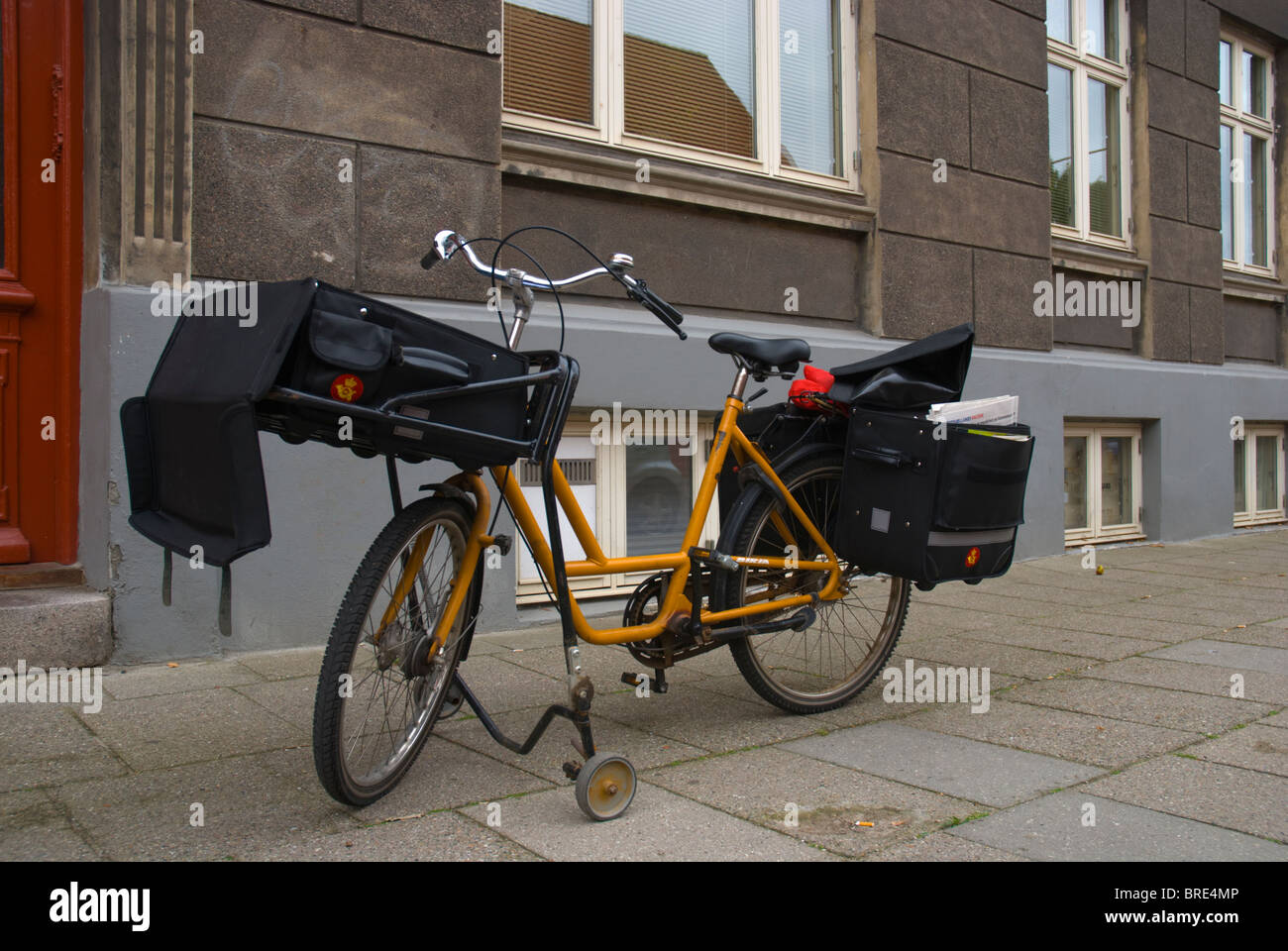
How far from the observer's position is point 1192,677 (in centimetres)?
427

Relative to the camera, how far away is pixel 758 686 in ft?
11.9

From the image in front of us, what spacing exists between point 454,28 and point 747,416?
104 inches

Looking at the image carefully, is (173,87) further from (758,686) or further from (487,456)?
(758,686)

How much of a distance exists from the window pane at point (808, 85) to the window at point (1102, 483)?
3076 millimetres

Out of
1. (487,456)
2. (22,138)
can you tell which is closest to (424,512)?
(487,456)

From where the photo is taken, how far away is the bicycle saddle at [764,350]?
11.7ft

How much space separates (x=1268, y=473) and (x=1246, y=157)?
3280 mm

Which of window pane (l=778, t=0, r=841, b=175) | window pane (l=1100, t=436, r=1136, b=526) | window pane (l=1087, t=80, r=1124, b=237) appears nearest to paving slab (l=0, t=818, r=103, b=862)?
window pane (l=778, t=0, r=841, b=175)

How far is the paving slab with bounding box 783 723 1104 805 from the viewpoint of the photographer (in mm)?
2967

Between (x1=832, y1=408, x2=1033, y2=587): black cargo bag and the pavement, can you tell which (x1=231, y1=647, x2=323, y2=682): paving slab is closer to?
the pavement
